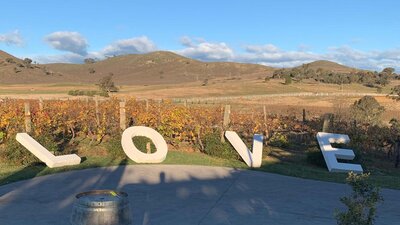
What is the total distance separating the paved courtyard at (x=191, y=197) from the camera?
7.30 m

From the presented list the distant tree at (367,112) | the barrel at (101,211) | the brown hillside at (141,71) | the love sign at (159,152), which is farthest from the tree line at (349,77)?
the barrel at (101,211)

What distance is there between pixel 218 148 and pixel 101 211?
10.7 meters

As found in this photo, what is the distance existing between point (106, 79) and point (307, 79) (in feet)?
135

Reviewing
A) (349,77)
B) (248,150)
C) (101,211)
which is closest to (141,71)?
(349,77)

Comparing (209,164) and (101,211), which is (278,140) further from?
(101,211)

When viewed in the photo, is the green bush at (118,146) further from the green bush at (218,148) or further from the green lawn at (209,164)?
the green bush at (218,148)

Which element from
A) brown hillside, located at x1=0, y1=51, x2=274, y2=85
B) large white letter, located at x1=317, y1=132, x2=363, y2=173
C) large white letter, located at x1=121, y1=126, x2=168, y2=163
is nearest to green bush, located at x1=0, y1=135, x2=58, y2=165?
large white letter, located at x1=121, y1=126, x2=168, y2=163

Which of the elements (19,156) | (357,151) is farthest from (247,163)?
(19,156)

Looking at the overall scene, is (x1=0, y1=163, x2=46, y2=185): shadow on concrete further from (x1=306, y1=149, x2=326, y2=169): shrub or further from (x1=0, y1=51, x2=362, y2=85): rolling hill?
(x1=0, y1=51, x2=362, y2=85): rolling hill

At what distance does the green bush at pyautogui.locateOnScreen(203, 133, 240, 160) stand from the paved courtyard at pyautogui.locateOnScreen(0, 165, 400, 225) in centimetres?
213

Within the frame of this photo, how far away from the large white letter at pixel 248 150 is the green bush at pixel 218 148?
0.61 m

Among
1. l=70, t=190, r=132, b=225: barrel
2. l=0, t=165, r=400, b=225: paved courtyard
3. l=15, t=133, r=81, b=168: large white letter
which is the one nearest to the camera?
l=70, t=190, r=132, b=225: barrel

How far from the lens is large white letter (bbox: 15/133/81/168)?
1152cm

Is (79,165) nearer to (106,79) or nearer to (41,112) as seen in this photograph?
(41,112)
